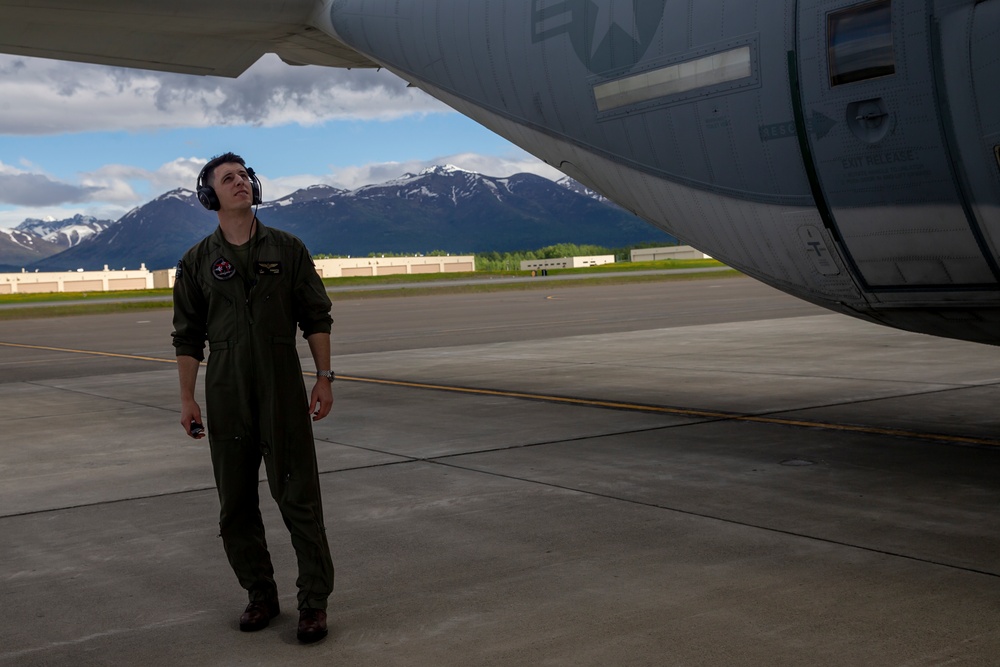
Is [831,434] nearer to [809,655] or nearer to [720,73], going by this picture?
[720,73]

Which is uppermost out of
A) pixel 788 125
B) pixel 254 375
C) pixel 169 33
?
pixel 169 33

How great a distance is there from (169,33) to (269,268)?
26.7 feet

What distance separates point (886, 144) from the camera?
6641mm

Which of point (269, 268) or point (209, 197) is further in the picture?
point (209, 197)

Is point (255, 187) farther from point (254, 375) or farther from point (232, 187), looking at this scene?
point (254, 375)

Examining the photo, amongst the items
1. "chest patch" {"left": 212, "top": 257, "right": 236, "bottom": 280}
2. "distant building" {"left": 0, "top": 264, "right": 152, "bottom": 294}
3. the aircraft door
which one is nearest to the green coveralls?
"chest patch" {"left": 212, "top": 257, "right": 236, "bottom": 280}

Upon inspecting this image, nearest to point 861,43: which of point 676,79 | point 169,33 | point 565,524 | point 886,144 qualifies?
point 886,144

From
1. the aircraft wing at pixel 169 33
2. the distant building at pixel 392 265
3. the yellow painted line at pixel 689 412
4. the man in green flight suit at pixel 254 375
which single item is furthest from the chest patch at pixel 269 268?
the distant building at pixel 392 265

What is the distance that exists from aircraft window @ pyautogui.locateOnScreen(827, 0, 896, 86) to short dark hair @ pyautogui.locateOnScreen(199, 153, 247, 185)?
388 centimetres

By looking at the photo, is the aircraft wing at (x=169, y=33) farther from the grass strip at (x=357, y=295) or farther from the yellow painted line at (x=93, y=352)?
the grass strip at (x=357, y=295)

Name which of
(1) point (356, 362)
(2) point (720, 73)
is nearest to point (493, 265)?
(1) point (356, 362)

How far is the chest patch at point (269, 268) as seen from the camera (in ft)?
16.2

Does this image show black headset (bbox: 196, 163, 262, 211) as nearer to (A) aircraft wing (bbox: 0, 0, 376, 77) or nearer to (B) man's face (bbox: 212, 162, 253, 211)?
(B) man's face (bbox: 212, 162, 253, 211)

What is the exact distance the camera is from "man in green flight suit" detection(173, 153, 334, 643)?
4883 millimetres
